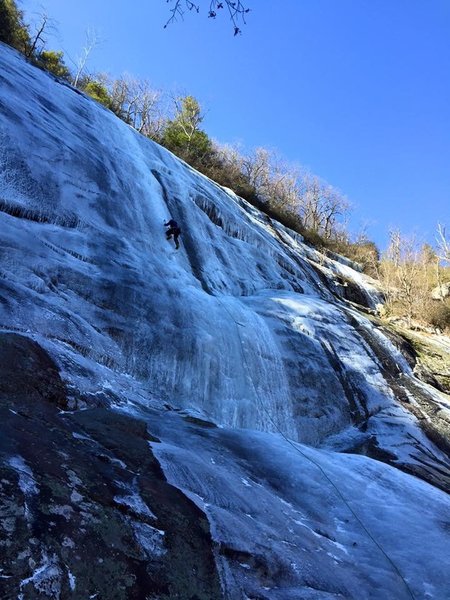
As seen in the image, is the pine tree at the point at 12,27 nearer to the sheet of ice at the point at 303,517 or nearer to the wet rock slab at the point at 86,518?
the sheet of ice at the point at 303,517

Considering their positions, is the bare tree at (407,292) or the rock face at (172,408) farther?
the bare tree at (407,292)

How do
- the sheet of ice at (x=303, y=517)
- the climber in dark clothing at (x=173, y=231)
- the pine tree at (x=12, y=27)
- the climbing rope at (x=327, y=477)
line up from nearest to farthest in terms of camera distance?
1. the sheet of ice at (x=303, y=517)
2. the climbing rope at (x=327, y=477)
3. the climber in dark clothing at (x=173, y=231)
4. the pine tree at (x=12, y=27)

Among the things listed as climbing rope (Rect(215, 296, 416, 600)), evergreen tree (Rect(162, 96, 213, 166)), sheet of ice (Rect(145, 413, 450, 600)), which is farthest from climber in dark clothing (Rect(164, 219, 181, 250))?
evergreen tree (Rect(162, 96, 213, 166))

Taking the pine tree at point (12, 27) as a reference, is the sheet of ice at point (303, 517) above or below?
below

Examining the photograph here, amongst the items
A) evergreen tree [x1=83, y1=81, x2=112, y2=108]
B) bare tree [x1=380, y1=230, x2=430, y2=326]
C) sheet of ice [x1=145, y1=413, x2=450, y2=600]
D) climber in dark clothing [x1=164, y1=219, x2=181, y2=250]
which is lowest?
sheet of ice [x1=145, y1=413, x2=450, y2=600]

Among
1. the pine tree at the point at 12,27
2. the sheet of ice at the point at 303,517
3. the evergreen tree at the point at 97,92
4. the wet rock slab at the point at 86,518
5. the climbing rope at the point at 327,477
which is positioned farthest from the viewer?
the evergreen tree at the point at 97,92

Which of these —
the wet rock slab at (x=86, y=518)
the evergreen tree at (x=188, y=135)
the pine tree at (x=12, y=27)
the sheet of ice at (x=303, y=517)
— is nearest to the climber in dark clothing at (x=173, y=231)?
the sheet of ice at (x=303, y=517)

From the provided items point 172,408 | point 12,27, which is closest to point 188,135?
point 12,27

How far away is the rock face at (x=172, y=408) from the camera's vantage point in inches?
108

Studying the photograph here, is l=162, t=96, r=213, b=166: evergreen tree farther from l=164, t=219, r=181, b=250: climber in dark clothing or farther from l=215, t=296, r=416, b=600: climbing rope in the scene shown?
l=215, t=296, r=416, b=600: climbing rope

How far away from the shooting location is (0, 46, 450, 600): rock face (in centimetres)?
274

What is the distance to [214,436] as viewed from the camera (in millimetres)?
5531

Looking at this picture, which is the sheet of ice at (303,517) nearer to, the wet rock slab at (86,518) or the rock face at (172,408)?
the rock face at (172,408)

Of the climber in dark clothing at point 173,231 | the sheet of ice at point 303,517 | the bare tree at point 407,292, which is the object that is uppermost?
the bare tree at point 407,292
